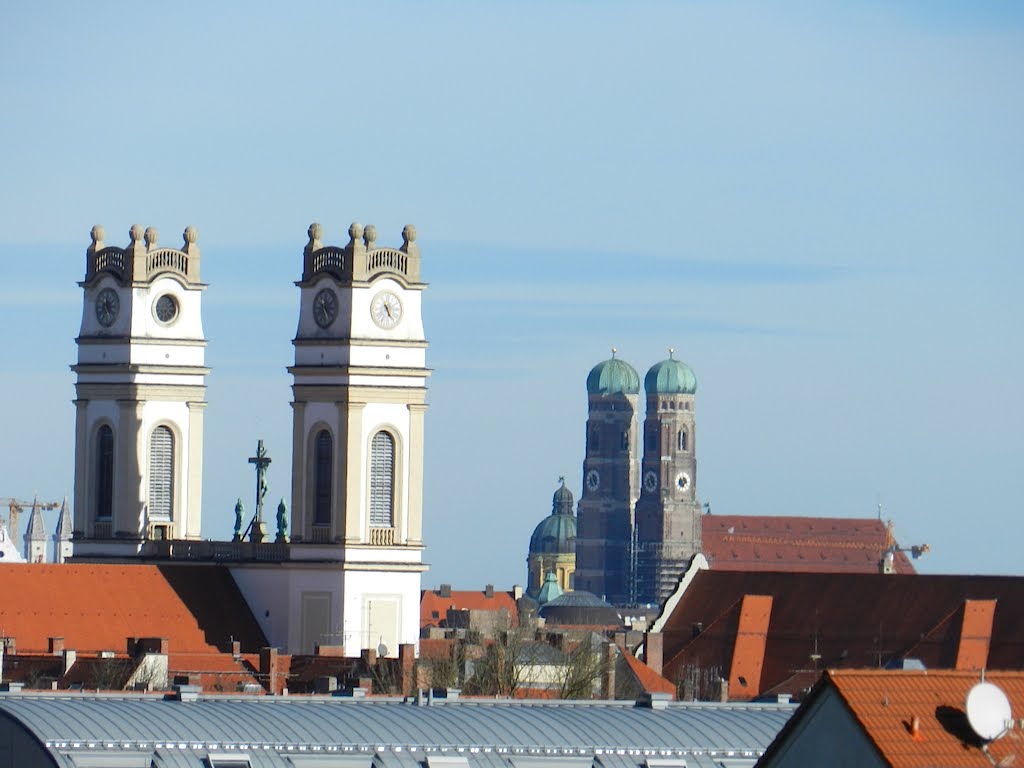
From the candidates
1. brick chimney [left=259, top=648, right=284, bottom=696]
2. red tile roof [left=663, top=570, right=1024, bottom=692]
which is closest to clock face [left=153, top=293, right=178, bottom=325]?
brick chimney [left=259, top=648, right=284, bottom=696]

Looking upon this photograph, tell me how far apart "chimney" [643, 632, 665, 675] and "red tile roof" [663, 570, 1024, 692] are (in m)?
0.41

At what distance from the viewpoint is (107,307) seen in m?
103

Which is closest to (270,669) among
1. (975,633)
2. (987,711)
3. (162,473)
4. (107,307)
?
(162,473)

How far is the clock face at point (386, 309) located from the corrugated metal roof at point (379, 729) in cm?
4525

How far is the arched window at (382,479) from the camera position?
98688 millimetres

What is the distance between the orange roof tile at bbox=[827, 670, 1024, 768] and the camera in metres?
32.7

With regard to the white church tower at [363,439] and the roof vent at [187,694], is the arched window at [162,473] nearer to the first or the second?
the white church tower at [363,439]

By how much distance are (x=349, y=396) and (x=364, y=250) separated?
4360 millimetres

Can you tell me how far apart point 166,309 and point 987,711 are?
71819mm

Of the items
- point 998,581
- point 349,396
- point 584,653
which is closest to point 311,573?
point 349,396

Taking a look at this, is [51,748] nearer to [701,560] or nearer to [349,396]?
[349,396]

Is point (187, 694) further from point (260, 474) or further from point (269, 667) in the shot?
point (260, 474)

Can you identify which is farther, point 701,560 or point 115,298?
point 701,560

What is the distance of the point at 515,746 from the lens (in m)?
49.5
